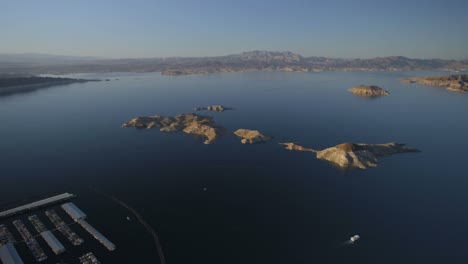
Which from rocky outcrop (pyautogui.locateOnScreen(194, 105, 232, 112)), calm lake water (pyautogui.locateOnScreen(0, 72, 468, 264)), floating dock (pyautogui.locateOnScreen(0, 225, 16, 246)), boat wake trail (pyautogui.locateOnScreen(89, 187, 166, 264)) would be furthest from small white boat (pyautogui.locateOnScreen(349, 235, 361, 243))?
rocky outcrop (pyautogui.locateOnScreen(194, 105, 232, 112))

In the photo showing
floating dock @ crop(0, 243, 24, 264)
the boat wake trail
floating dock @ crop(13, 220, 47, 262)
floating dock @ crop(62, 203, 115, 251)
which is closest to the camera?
floating dock @ crop(0, 243, 24, 264)

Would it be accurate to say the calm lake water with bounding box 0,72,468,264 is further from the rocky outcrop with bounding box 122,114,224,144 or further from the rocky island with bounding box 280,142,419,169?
the rocky outcrop with bounding box 122,114,224,144

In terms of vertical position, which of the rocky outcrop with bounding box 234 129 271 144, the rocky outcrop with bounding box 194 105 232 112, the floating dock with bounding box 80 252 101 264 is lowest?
the floating dock with bounding box 80 252 101 264

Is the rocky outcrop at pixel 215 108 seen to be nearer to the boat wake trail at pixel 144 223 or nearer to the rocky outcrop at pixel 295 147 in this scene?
the rocky outcrop at pixel 295 147

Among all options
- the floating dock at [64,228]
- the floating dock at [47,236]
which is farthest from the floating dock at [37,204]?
the floating dock at [64,228]

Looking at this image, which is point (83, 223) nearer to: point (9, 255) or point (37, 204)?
point (9, 255)

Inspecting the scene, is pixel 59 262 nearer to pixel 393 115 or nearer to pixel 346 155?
pixel 346 155
